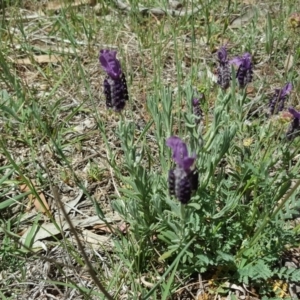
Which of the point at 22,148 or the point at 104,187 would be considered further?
the point at 22,148

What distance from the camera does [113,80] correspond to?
159 cm

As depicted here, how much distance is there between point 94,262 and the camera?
1866mm

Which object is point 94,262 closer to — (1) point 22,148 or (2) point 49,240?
(2) point 49,240

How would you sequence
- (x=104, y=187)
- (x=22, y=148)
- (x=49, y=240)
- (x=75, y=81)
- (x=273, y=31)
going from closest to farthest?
(x=49, y=240) < (x=104, y=187) < (x=22, y=148) < (x=75, y=81) < (x=273, y=31)

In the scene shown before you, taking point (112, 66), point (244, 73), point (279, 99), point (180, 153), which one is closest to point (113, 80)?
point (112, 66)

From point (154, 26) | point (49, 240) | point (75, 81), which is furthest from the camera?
point (154, 26)

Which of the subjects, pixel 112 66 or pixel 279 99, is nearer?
pixel 112 66

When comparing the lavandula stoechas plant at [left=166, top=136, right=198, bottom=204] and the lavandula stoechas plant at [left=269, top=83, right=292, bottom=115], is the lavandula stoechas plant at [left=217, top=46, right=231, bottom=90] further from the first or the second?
the lavandula stoechas plant at [left=166, top=136, right=198, bottom=204]

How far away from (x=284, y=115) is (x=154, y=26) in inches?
62.1

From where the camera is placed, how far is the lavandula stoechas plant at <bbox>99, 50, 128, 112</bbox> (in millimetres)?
1573

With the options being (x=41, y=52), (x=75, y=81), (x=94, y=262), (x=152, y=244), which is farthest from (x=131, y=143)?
(x=41, y=52)

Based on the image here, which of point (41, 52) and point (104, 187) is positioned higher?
point (41, 52)

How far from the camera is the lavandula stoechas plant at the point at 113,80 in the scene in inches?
61.9

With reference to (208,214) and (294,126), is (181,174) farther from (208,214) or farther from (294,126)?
(294,126)
